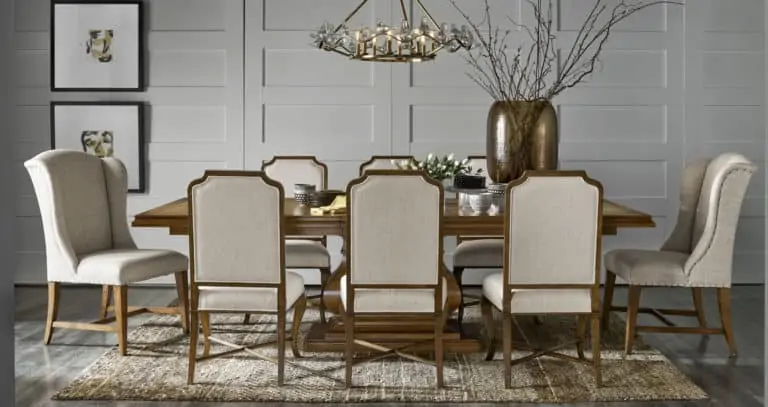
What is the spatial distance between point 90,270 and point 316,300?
5.47 feet

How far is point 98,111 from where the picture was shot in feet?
19.6

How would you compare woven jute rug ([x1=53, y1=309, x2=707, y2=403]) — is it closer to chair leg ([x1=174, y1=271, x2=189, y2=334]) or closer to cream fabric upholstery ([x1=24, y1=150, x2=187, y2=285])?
chair leg ([x1=174, y1=271, x2=189, y2=334])

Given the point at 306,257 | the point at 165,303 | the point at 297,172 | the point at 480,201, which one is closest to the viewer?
the point at 480,201

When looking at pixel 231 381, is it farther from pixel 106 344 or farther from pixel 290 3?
pixel 290 3

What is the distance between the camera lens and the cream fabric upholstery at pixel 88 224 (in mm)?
3994

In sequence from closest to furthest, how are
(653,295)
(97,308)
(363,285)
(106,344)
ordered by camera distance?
(363,285) → (106,344) → (97,308) → (653,295)

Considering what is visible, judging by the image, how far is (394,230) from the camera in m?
3.33

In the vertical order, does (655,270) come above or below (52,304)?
above

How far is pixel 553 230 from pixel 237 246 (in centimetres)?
124

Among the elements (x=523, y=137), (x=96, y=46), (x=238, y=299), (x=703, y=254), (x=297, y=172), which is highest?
(x=96, y=46)

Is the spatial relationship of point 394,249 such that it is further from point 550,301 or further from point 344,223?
point 550,301

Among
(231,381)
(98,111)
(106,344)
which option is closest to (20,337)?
(106,344)

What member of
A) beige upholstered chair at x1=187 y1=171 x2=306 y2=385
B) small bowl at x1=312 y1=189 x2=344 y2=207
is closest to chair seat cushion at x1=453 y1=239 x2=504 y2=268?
small bowl at x1=312 y1=189 x2=344 y2=207

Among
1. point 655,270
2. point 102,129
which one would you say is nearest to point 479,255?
point 655,270
